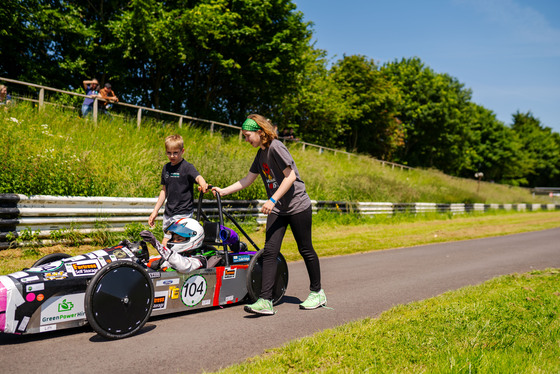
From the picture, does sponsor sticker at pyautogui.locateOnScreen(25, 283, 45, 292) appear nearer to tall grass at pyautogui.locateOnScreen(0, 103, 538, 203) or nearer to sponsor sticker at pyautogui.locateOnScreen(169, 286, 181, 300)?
sponsor sticker at pyautogui.locateOnScreen(169, 286, 181, 300)

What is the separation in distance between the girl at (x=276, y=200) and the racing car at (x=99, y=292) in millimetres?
641

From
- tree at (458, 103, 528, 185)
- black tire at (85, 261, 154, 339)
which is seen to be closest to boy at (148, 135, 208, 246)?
black tire at (85, 261, 154, 339)

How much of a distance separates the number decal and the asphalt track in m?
0.19

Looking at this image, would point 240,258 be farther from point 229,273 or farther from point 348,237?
point 348,237

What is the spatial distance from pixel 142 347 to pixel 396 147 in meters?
47.0

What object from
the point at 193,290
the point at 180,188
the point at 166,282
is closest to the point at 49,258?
the point at 166,282

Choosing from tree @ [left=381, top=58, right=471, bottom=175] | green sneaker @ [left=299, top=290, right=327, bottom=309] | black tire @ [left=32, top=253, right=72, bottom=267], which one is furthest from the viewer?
tree @ [left=381, top=58, right=471, bottom=175]

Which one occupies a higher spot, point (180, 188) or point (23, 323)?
point (180, 188)

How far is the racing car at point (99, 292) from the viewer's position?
3.72m

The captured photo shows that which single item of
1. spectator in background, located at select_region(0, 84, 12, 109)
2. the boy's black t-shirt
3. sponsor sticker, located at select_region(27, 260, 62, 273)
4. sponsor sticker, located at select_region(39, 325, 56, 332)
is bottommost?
sponsor sticker, located at select_region(39, 325, 56, 332)

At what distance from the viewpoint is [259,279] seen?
546cm

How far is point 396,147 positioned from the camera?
4862cm

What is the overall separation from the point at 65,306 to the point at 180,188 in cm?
230

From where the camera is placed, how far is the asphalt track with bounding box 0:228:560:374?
11.7 feet
